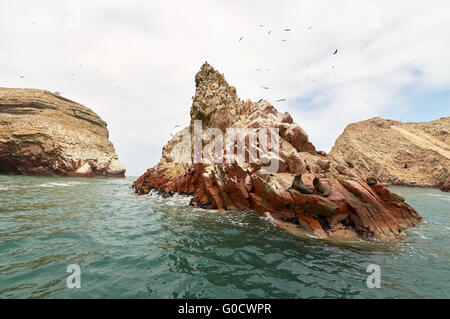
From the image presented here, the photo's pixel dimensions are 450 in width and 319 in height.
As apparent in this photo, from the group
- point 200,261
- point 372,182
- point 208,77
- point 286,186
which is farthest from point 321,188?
point 208,77

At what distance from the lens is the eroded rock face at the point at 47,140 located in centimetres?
4584

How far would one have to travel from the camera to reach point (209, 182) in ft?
56.2

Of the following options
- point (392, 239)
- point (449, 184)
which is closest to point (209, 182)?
point (392, 239)

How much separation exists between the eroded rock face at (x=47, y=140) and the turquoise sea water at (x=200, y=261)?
173 feet

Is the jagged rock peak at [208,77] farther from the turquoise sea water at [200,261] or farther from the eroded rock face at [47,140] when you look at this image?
the eroded rock face at [47,140]

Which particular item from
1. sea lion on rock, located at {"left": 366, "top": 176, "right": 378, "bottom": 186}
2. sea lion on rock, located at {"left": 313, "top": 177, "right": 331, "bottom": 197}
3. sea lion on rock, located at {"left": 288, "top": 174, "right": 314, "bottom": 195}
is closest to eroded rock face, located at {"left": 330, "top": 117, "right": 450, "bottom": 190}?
sea lion on rock, located at {"left": 366, "top": 176, "right": 378, "bottom": 186}

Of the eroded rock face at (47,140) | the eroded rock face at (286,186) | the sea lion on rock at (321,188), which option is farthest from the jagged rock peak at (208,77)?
the eroded rock face at (47,140)

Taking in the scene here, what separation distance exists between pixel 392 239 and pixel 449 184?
6014cm

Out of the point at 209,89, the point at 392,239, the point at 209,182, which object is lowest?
the point at 392,239

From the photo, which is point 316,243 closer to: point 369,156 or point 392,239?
point 392,239

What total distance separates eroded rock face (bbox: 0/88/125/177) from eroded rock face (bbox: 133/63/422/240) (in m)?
43.4

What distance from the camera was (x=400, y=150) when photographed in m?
67.6

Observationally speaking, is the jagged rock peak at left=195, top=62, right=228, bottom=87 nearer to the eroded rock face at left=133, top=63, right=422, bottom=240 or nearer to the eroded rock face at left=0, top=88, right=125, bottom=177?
the eroded rock face at left=133, top=63, right=422, bottom=240

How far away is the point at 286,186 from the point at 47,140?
66.7 meters
